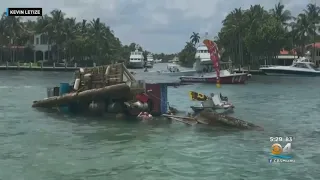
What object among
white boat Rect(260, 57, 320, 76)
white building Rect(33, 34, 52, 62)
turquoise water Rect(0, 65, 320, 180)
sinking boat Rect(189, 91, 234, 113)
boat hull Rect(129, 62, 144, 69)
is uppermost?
white building Rect(33, 34, 52, 62)

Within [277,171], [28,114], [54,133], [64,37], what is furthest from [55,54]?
[277,171]

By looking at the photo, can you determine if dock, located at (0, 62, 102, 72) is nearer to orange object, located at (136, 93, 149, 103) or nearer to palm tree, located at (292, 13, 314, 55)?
palm tree, located at (292, 13, 314, 55)

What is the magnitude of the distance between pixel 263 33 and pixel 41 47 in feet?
213

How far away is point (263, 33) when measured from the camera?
112 m

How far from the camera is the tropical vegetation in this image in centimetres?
11375

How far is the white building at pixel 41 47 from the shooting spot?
140750mm

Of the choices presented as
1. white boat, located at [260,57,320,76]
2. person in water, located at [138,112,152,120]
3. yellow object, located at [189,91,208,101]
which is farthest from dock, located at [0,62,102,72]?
person in water, located at [138,112,152,120]

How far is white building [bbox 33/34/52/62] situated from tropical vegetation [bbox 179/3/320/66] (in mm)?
49688

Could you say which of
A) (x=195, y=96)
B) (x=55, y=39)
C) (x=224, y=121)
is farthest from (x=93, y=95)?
(x=55, y=39)

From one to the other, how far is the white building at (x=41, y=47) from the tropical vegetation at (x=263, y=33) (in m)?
49.7

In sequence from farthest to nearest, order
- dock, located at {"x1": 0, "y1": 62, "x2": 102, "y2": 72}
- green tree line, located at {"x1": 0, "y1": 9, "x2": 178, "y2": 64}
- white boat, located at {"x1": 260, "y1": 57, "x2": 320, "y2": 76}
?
green tree line, located at {"x1": 0, "y1": 9, "x2": 178, "y2": 64} → dock, located at {"x1": 0, "y1": 62, "x2": 102, "y2": 72} → white boat, located at {"x1": 260, "y1": 57, "x2": 320, "y2": 76}

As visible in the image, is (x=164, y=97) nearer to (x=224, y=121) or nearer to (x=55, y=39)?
(x=224, y=121)

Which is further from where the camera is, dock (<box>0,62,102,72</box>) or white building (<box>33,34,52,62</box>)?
white building (<box>33,34,52,62</box>)

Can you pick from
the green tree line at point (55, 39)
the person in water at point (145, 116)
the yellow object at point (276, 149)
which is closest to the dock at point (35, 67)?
the green tree line at point (55, 39)
